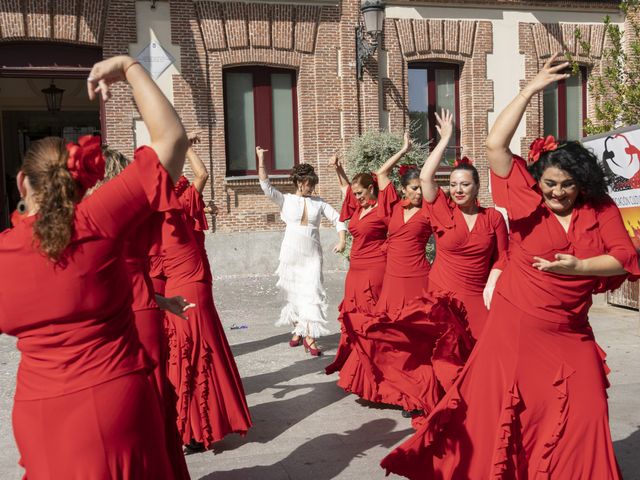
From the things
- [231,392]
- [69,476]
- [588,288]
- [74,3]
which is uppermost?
[74,3]

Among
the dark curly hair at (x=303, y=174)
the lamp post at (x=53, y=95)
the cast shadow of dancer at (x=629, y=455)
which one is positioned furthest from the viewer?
the lamp post at (x=53, y=95)

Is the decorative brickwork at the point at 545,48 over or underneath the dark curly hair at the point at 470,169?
over

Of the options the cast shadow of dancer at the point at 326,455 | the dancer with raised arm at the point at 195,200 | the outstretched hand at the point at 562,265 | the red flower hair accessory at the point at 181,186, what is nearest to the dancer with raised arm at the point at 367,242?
the cast shadow of dancer at the point at 326,455

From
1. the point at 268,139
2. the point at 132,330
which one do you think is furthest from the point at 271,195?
the point at 268,139

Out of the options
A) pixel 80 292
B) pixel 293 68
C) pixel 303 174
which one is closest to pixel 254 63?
pixel 293 68

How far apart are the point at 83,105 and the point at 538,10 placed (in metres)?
12.5

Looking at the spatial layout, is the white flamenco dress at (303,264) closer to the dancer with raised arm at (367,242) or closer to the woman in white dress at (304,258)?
the woman in white dress at (304,258)

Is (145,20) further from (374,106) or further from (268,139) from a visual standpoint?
(374,106)

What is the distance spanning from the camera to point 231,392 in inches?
205

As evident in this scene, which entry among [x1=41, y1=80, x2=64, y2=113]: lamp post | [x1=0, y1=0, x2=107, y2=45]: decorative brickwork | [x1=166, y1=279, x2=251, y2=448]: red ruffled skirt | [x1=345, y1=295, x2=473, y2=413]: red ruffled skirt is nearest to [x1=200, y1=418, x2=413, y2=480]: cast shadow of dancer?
[x1=345, y1=295, x2=473, y2=413]: red ruffled skirt

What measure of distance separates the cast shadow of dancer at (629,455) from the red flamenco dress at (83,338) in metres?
3.22

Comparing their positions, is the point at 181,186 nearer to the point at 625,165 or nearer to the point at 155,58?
the point at 625,165

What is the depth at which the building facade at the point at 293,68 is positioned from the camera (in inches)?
552

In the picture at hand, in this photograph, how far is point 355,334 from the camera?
20.2ft
